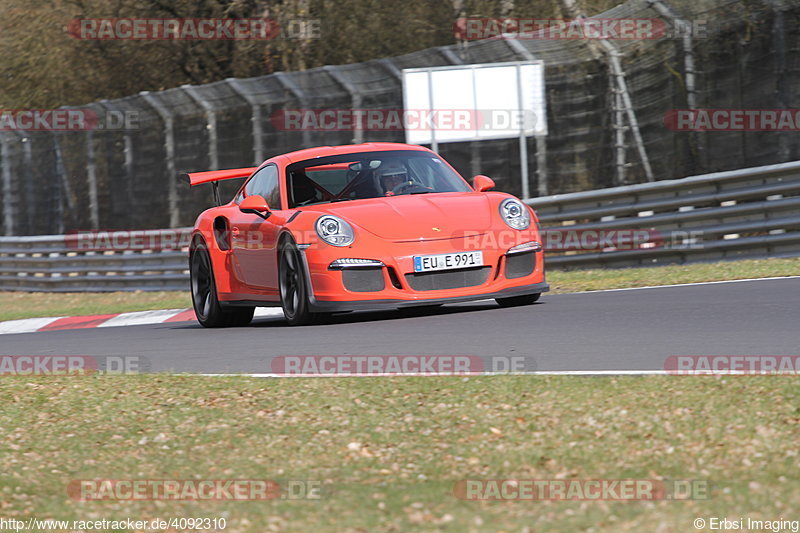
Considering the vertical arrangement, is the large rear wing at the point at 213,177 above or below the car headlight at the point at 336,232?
above

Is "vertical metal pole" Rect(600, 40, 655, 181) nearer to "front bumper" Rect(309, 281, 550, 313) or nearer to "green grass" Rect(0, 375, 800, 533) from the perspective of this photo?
"front bumper" Rect(309, 281, 550, 313)

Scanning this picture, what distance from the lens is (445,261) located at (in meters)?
9.15

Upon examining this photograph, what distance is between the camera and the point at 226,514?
450 centimetres

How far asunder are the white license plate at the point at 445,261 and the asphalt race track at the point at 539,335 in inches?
15.6

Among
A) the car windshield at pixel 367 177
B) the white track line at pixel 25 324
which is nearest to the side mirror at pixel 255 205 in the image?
the car windshield at pixel 367 177

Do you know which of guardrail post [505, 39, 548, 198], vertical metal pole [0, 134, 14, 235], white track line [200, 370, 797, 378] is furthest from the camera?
vertical metal pole [0, 134, 14, 235]

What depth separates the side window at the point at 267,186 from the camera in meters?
10.4

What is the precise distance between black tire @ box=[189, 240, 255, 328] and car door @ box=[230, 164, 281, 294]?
1.90 ft

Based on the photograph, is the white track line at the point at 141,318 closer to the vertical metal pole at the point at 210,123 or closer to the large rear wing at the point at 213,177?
the large rear wing at the point at 213,177

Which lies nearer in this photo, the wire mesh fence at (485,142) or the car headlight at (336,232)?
the car headlight at (336,232)

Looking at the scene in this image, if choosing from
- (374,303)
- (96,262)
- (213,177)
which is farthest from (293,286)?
(96,262)

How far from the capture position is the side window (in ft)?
34.1

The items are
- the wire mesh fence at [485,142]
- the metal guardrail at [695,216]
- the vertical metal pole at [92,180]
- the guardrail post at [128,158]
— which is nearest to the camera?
the metal guardrail at [695,216]

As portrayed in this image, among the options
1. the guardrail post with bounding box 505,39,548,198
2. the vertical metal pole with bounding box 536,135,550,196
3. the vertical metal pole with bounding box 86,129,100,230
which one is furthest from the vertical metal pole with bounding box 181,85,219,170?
the vertical metal pole with bounding box 536,135,550,196
